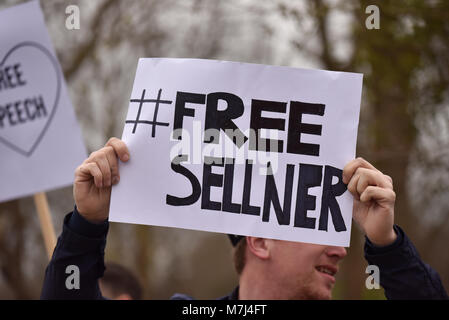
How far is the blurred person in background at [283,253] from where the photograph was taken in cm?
233

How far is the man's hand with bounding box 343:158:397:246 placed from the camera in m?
2.27

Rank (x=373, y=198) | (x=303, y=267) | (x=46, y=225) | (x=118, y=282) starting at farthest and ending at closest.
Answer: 1. (x=118, y=282)
2. (x=46, y=225)
3. (x=303, y=267)
4. (x=373, y=198)

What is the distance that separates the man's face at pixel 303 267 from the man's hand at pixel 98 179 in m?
0.87

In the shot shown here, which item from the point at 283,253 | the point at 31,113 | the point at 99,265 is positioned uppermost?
the point at 31,113

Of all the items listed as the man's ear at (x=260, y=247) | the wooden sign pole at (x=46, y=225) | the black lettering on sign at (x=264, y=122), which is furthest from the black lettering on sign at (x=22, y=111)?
the black lettering on sign at (x=264, y=122)

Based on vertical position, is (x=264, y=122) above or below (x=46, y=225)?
above

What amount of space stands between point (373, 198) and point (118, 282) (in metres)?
2.31

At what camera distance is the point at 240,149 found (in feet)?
7.96

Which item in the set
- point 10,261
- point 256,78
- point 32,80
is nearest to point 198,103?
point 256,78

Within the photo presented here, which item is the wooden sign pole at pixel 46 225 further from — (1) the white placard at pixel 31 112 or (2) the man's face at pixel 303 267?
(2) the man's face at pixel 303 267

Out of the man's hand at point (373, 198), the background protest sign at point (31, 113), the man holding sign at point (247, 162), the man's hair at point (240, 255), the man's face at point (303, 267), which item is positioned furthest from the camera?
the background protest sign at point (31, 113)

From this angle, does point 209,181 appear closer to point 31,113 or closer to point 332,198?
point 332,198

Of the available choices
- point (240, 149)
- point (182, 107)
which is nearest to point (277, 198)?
point (240, 149)

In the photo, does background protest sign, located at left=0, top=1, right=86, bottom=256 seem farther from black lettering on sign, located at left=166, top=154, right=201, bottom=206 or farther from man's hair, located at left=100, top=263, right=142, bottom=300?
black lettering on sign, located at left=166, top=154, right=201, bottom=206
